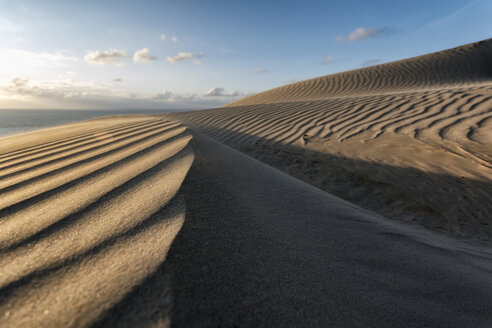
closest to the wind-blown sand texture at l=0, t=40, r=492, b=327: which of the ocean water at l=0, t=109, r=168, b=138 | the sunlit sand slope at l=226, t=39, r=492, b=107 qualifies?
the sunlit sand slope at l=226, t=39, r=492, b=107

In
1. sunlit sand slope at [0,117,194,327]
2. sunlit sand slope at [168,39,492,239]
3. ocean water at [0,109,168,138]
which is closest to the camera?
sunlit sand slope at [0,117,194,327]

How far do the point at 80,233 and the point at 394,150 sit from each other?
3727 mm

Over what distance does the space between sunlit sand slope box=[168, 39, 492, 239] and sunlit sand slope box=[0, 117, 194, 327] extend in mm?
1986

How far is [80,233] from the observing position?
85 cm

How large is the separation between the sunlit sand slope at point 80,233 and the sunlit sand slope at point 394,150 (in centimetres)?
199

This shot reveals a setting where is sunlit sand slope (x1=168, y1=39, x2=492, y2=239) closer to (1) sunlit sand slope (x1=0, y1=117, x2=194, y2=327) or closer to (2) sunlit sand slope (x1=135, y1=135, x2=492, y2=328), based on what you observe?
(2) sunlit sand slope (x1=135, y1=135, x2=492, y2=328)

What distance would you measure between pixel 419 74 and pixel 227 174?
14965 mm

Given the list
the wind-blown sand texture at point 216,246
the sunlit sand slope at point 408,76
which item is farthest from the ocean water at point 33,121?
the wind-blown sand texture at point 216,246

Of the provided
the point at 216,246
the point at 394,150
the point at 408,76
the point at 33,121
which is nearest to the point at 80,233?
the point at 216,246

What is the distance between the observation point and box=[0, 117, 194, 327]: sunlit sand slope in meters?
0.56

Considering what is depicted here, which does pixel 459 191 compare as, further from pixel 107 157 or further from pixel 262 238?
pixel 107 157

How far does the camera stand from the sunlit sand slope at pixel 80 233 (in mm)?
559

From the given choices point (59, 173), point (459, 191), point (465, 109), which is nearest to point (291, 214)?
point (59, 173)

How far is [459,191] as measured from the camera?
232 centimetres
